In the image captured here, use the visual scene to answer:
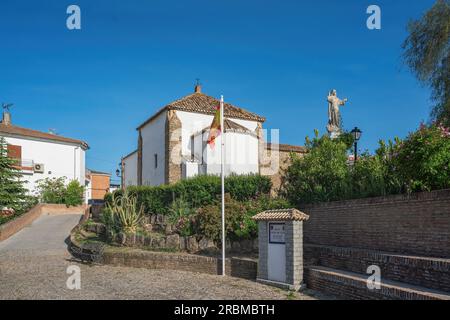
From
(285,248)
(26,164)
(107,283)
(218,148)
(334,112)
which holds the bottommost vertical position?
(107,283)

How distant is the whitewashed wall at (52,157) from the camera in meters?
41.2

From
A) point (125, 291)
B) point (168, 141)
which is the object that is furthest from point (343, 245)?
point (168, 141)

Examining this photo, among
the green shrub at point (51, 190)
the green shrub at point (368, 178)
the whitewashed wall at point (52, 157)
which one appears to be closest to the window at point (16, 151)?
the whitewashed wall at point (52, 157)

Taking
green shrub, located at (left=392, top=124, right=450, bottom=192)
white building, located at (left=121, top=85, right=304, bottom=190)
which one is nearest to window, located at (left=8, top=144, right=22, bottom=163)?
white building, located at (left=121, top=85, right=304, bottom=190)

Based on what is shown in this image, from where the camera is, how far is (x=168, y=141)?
103ft

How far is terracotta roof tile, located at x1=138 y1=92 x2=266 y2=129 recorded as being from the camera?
32031 millimetres

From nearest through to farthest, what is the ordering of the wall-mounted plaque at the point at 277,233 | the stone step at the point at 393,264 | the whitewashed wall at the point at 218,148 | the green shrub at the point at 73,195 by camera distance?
the stone step at the point at 393,264
the wall-mounted plaque at the point at 277,233
the whitewashed wall at the point at 218,148
the green shrub at the point at 73,195

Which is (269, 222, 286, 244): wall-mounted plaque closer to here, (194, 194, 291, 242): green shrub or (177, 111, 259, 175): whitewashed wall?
(194, 194, 291, 242): green shrub

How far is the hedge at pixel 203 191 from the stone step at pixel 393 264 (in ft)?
25.8

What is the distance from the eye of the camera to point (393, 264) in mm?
9727

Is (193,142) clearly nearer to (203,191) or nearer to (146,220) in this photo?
(203,191)

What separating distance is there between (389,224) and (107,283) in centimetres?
793

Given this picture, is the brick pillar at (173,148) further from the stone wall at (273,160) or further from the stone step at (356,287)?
the stone step at (356,287)

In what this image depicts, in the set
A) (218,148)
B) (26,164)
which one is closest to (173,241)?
(218,148)
